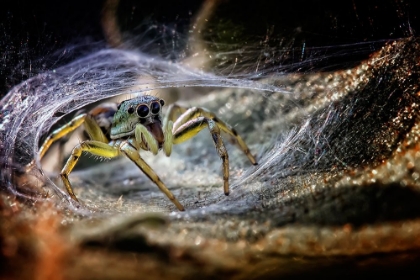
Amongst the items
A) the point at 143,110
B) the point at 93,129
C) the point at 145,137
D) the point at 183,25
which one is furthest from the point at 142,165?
the point at 183,25

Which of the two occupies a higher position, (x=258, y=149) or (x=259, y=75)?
(x=259, y=75)

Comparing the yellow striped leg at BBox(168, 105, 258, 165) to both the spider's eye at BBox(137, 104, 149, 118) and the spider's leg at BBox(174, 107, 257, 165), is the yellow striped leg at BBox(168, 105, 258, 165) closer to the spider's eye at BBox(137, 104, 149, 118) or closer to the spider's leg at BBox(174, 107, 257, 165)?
the spider's leg at BBox(174, 107, 257, 165)

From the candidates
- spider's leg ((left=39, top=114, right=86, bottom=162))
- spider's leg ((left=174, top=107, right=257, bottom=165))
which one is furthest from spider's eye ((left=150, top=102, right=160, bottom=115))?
spider's leg ((left=39, top=114, right=86, bottom=162))

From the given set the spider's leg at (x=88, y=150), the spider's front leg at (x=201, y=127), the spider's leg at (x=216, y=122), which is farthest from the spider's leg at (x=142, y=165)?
the spider's leg at (x=216, y=122)

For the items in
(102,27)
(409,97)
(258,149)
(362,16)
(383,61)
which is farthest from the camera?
(102,27)

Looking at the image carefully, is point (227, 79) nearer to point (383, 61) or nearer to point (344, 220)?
point (383, 61)

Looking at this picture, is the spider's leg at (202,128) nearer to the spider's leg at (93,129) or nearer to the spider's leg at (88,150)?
the spider's leg at (88,150)

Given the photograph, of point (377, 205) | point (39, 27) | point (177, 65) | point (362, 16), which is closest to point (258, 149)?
point (177, 65)
